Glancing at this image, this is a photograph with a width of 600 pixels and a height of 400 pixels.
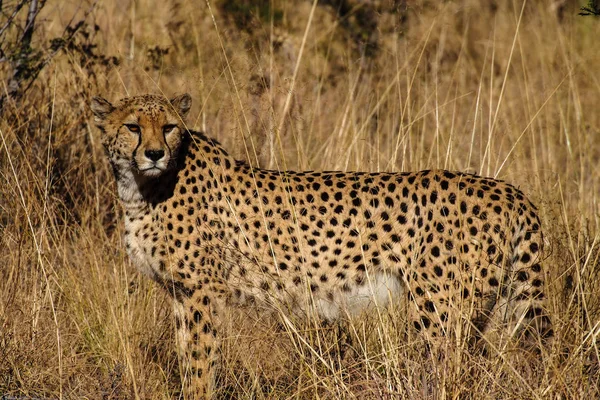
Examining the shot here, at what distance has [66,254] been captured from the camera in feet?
15.7

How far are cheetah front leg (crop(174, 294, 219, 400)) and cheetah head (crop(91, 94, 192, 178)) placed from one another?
2.10 ft

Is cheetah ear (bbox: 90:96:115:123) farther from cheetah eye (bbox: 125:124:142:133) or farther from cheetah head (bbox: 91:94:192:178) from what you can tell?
cheetah eye (bbox: 125:124:142:133)

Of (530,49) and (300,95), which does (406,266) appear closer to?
(300,95)

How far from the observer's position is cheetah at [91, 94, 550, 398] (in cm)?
374

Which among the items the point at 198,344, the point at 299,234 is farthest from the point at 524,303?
the point at 198,344

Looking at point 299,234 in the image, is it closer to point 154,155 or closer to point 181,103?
point 154,155

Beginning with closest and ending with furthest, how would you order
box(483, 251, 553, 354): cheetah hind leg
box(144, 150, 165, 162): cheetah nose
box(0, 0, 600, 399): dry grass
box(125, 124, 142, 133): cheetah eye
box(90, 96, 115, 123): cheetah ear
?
box(0, 0, 600, 399): dry grass → box(483, 251, 553, 354): cheetah hind leg → box(144, 150, 165, 162): cheetah nose → box(125, 124, 142, 133): cheetah eye → box(90, 96, 115, 123): cheetah ear

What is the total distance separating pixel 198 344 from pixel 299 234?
2.37ft

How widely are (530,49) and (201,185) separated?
528cm

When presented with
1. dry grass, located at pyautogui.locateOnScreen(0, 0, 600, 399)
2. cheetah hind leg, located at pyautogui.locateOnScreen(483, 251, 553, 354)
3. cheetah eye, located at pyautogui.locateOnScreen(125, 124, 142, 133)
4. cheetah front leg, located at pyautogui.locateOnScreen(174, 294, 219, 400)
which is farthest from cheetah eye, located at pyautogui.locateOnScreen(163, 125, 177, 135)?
cheetah hind leg, located at pyautogui.locateOnScreen(483, 251, 553, 354)

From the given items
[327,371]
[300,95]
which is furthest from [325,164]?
[327,371]

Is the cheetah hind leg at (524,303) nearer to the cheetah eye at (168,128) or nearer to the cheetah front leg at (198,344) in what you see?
the cheetah front leg at (198,344)

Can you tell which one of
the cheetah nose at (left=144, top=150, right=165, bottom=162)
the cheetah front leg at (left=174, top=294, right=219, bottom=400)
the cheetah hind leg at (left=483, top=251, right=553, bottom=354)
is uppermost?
the cheetah nose at (left=144, top=150, right=165, bottom=162)

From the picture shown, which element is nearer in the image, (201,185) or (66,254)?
(201,185)
